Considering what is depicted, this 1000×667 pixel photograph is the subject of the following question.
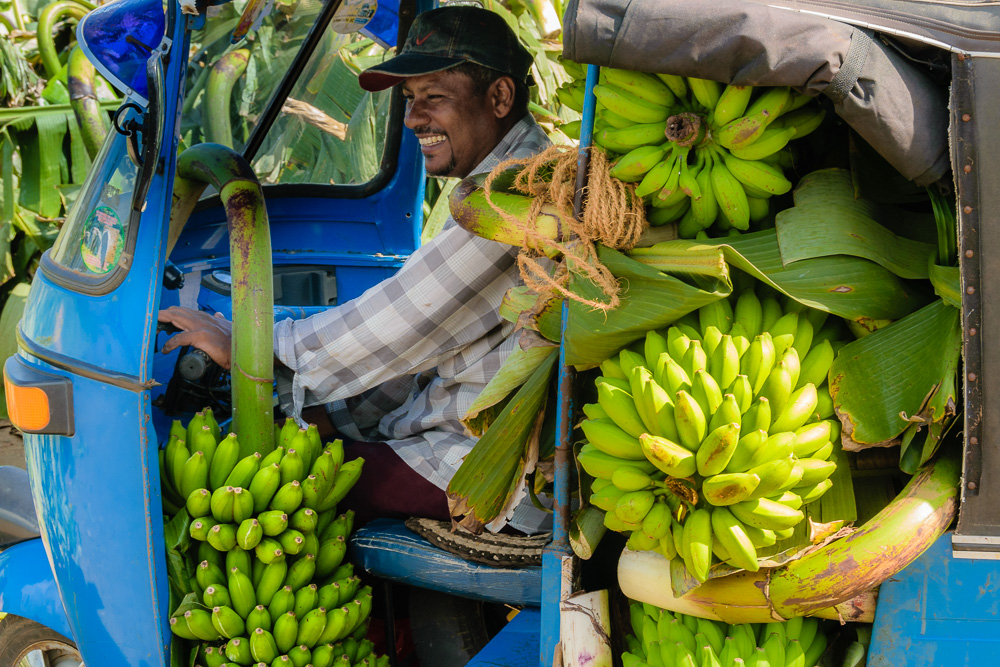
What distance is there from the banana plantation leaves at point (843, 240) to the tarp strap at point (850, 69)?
215 millimetres

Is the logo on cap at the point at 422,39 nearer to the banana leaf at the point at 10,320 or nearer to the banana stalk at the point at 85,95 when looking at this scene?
the banana stalk at the point at 85,95

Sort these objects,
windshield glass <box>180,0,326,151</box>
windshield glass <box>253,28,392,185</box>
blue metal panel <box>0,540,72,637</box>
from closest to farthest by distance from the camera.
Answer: blue metal panel <box>0,540,72,637</box> < windshield glass <box>180,0,326,151</box> < windshield glass <box>253,28,392,185</box>

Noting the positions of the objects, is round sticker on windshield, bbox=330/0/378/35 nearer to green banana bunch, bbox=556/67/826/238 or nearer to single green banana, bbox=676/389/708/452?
green banana bunch, bbox=556/67/826/238

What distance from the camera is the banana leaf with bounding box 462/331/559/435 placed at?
171cm

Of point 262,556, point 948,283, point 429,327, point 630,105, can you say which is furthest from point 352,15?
point 948,283

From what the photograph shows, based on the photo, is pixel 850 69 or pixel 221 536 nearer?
pixel 850 69

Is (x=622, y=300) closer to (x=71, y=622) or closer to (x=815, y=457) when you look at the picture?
(x=815, y=457)

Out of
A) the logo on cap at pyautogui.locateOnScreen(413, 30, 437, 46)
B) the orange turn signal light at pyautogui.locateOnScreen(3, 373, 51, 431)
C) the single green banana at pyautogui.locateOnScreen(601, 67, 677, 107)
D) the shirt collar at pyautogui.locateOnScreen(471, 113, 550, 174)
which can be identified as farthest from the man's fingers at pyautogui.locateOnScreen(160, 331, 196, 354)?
the single green banana at pyautogui.locateOnScreen(601, 67, 677, 107)

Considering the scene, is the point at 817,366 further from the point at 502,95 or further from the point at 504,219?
the point at 502,95

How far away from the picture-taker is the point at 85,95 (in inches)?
140

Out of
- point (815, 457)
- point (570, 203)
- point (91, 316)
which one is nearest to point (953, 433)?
point (815, 457)

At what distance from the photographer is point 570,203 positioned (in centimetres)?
158

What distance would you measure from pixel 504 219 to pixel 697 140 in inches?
16.0

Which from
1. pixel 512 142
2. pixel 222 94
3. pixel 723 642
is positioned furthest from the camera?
pixel 222 94
